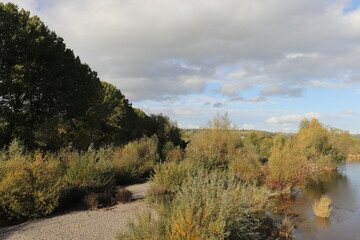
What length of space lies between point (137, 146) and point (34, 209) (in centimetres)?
1492

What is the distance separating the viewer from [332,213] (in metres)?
16.7

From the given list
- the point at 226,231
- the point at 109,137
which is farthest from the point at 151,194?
the point at 109,137

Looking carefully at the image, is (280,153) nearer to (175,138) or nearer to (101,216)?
(101,216)

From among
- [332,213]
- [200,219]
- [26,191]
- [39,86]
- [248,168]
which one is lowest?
[332,213]

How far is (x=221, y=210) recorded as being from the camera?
5711 mm

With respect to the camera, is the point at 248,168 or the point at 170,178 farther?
the point at 248,168

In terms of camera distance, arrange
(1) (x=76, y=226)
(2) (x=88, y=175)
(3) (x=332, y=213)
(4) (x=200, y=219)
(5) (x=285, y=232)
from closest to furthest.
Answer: (4) (x=200, y=219)
(1) (x=76, y=226)
(5) (x=285, y=232)
(2) (x=88, y=175)
(3) (x=332, y=213)

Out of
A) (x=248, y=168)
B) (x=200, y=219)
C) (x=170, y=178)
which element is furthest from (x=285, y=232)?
(x=248, y=168)

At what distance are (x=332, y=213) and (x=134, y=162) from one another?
1181 centimetres

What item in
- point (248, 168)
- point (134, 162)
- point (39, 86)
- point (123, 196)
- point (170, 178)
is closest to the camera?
point (123, 196)

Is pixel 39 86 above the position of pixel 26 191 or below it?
above

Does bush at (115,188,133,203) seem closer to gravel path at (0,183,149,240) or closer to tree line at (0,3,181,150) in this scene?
gravel path at (0,183,149,240)

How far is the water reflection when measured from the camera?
43.2 feet

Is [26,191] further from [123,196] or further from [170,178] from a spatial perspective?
[170,178]
